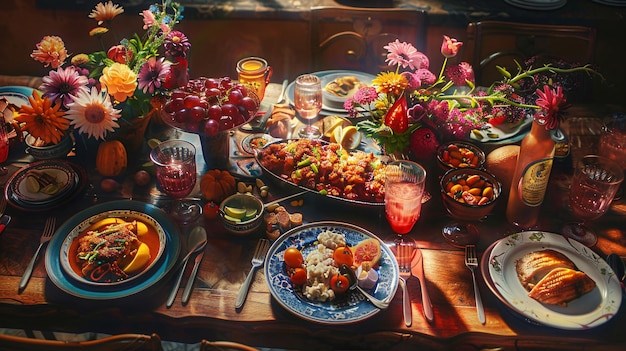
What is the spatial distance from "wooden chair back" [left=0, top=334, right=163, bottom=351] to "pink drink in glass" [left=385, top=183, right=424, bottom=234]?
0.64 m

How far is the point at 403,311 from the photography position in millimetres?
1255

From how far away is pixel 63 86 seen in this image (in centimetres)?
148

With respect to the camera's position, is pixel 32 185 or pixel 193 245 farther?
pixel 32 185

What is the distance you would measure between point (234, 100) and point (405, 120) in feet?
1.58

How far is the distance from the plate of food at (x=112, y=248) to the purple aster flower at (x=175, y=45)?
474 mm

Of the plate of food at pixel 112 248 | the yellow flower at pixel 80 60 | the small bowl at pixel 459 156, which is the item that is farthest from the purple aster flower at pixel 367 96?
the yellow flower at pixel 80 60

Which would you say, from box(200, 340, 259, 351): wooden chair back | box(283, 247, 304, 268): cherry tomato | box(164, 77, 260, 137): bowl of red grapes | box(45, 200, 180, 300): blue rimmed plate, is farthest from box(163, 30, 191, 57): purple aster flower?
box(200, 340, 259, 351): wooden chair back

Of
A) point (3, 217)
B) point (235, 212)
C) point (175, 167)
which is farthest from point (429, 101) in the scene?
point (3, 217)

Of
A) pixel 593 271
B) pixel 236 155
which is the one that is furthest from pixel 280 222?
pixel 593 271

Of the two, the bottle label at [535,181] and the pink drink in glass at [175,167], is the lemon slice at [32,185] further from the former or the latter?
the bottle label at [535,181]

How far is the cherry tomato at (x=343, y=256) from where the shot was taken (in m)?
1.32

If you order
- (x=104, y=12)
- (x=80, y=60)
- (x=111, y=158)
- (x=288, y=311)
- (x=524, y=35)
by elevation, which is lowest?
(x=288, y=311)

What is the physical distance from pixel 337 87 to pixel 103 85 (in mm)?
819

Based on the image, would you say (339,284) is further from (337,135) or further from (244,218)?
(337,135)
